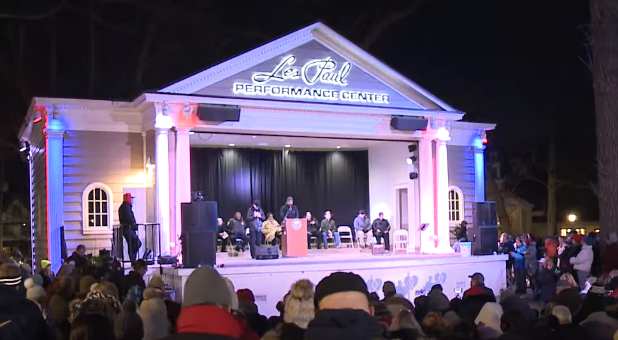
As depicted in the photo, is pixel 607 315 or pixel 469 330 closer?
pixel 469 330

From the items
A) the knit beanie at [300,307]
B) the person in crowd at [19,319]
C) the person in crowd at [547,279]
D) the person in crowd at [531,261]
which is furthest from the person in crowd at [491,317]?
the person in crowd at [531,261]

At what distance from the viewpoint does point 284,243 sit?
52.9 ft

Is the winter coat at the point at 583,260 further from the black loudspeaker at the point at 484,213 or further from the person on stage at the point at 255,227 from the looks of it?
the person on stage at the point at 255,227

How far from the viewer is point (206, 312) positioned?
282 cm

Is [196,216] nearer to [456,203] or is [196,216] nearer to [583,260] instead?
[583,260]

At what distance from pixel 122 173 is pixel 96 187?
0.65m

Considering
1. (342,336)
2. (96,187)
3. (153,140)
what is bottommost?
(342,336)

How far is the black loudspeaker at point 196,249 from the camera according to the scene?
13117 millimetres

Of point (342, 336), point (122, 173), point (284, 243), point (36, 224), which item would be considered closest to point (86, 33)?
point (36, 224)

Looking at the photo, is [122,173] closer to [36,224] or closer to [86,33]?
[36,224]

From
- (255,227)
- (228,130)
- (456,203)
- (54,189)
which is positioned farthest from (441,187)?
(54,189)

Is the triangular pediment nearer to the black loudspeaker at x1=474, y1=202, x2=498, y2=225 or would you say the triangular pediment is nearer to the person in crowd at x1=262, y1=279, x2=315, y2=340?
the black loudspeaker at x1=474, y1=202, x2=498, y2=225

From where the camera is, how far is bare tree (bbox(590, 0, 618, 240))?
47.6 ft

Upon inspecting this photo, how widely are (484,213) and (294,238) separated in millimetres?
4521
